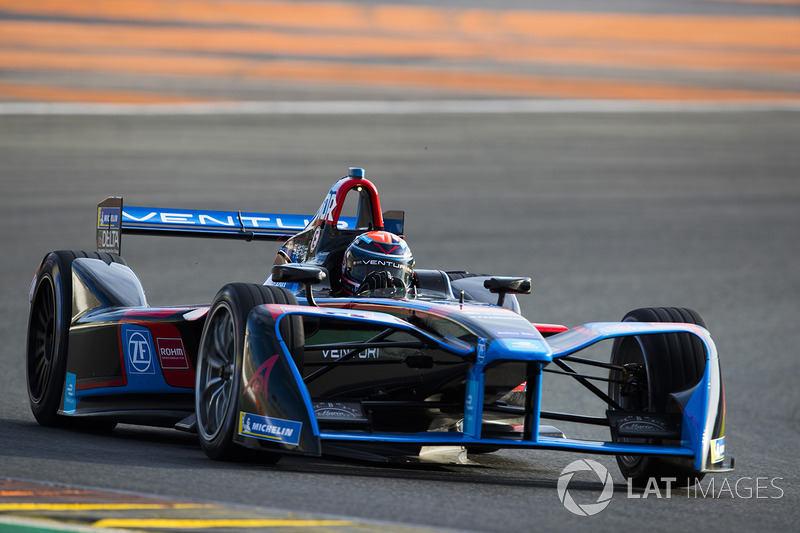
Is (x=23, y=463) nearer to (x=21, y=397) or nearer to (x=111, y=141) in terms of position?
(x=21, y=397)

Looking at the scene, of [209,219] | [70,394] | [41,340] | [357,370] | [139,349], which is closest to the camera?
[357,370]

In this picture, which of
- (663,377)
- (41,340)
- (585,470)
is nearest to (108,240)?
(41,340)

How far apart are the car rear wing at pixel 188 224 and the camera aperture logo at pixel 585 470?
2703 millimetres

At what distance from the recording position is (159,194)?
26672mm

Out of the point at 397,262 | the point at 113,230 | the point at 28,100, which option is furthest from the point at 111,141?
the point at 397,262

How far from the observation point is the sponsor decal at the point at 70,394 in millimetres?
9016

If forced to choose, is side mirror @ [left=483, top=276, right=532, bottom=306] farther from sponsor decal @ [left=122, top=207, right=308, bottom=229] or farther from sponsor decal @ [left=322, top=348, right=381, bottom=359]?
sponsor decal @ [left=122, top=207, right=308, bottom=229]

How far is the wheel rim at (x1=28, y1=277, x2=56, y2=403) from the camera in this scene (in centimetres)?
945

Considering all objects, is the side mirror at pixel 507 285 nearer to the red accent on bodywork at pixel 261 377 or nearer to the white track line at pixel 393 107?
the red accent on bodywork at pixel 261 377

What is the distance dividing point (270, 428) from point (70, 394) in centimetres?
288

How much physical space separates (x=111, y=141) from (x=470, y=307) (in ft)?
87.1

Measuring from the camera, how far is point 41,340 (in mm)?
9781

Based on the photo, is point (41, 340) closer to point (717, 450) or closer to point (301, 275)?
point (301, 275)

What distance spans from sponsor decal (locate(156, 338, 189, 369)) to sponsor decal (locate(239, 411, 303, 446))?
5.06 ft
